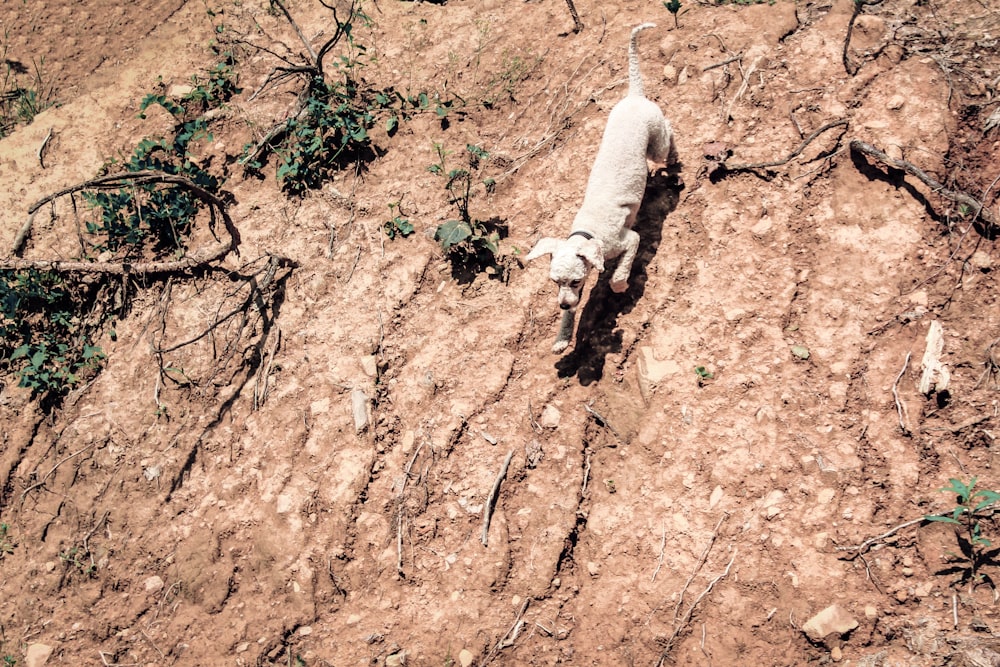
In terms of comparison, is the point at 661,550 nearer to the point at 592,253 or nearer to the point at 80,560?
the point at 592,253

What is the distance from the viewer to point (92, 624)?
3994mm

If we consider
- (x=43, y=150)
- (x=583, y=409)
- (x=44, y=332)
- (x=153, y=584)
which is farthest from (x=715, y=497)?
(x=43, y=150)

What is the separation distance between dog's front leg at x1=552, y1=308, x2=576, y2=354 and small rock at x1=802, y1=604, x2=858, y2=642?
1.90m

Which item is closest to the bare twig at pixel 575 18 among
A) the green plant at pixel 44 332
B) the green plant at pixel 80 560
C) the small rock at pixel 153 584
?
Answer: the green plant at pixel 44 332

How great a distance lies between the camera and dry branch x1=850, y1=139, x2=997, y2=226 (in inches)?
139

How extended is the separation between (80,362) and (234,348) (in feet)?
4.17

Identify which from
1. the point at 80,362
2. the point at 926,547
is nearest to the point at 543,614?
the point at 926,547

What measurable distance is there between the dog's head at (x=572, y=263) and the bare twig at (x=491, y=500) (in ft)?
3.20

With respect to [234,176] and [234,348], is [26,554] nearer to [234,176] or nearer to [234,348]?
[234,348]

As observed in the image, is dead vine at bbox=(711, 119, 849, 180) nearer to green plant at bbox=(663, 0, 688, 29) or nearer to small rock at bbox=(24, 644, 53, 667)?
green plant at bbox=(663, 0, 688, 29)

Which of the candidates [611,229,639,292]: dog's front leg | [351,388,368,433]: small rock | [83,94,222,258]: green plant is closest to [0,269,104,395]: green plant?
[83,94,222,258]: green plant

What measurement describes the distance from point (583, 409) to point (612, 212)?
1.17 metres

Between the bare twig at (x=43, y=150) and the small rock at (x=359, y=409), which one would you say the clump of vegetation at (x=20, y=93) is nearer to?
the bare twig at (x=43, y=150)

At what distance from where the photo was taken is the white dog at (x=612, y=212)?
3.61 metres
